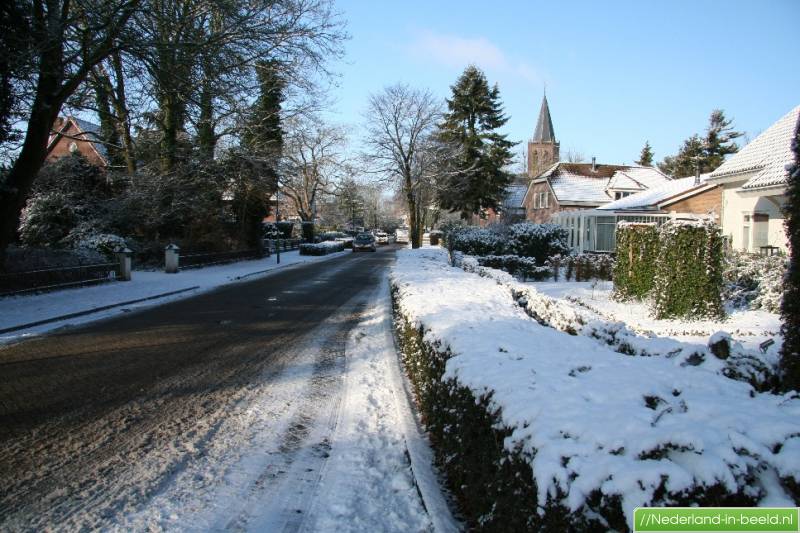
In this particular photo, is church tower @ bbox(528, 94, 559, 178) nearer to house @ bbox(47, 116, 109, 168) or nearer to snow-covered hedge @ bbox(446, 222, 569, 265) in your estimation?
snow-covered hedge @ bbox(446, 222, 569, 265)

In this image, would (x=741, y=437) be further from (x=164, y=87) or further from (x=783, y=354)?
(x=164, y=87)

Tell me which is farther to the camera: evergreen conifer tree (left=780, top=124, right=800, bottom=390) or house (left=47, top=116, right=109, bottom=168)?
house (left=47, top=116, right=109, bottom=168)

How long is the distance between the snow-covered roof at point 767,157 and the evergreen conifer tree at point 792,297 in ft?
41.0

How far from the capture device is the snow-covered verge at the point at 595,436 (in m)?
2.00

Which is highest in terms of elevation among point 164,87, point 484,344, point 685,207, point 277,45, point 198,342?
point 277,45

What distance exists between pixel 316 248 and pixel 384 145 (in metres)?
11.2

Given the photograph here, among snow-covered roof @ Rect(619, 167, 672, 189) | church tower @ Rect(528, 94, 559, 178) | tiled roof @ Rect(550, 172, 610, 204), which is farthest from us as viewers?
church tower @ Rect(528, 94, 559, 178)

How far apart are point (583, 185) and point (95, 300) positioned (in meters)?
40.1

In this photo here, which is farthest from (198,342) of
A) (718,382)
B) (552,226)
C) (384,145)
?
(384,145)

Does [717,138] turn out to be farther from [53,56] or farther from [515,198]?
[53,56]

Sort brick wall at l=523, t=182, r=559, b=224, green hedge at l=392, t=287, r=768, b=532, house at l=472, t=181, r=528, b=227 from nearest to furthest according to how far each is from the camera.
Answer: green hedge at l=392, t=287, r=768, b=532 → brick wall at l=523, t=182, r=559, b=224 → house at l=472, t=181, r=528, b=227

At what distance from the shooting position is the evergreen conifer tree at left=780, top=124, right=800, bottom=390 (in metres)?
3.32

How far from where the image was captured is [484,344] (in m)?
4.48

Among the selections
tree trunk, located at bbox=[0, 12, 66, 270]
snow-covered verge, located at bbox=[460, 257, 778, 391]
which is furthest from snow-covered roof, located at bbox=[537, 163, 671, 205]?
tree trunk, located at bbox=[0, 12, 66, 270]
